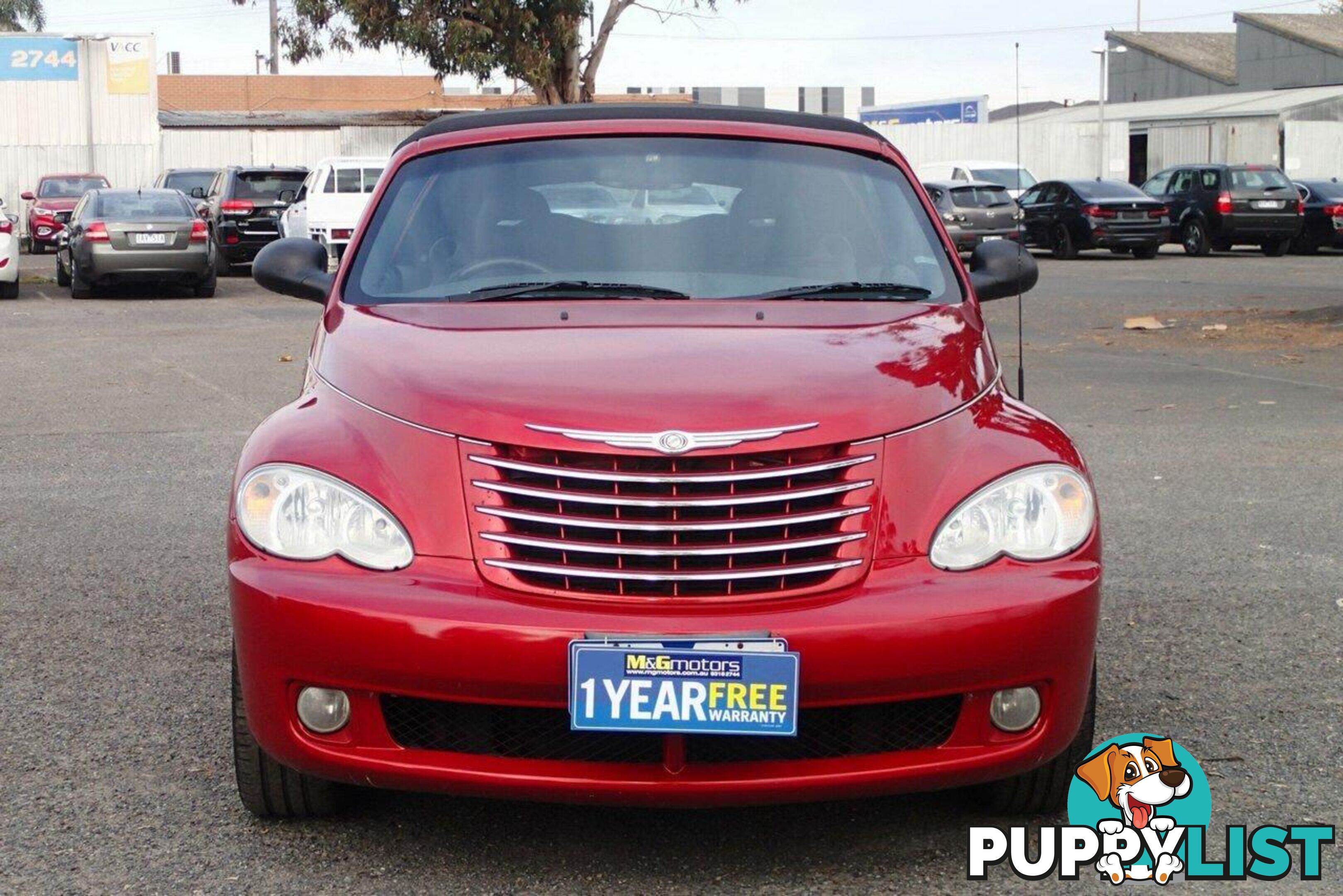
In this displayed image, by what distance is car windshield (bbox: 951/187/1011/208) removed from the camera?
32.2 m

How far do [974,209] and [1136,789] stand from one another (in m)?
29.1

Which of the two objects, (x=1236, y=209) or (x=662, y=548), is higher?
(x=1236, y=209)

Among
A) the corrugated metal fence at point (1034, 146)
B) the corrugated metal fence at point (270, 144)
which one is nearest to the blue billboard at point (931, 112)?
the corrugated metal fence at point (1034, 146)

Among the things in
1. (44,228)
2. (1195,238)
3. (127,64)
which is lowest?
(1195,238)

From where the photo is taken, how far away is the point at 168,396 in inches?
491

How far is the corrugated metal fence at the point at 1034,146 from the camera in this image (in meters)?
49.2

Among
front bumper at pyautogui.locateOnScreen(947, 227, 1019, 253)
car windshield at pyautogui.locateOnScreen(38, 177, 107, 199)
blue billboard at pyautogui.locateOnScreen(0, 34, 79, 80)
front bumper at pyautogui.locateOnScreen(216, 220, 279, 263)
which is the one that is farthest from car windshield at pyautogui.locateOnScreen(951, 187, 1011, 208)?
blue billboard at pyautogui.locateOnScreen(0, 34, 79, 80)

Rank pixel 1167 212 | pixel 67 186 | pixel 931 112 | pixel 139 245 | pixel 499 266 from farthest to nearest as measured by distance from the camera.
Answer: pixel 931 112
pixel 67 186
pixel 1167 212
pixel 139 245
pixel 499 266

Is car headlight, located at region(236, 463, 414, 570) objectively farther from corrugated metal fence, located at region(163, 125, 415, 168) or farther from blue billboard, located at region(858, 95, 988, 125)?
blue billboard, located at region(858, 95, 988, 125)

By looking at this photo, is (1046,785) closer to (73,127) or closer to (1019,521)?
(1019,521)

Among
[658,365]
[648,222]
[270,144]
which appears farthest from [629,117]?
[270,144]

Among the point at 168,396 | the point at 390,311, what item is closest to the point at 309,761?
the point at 390,311

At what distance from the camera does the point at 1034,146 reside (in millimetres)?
49188

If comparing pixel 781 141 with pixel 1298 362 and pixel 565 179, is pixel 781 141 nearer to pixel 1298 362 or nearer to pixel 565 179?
pixel 565 179
